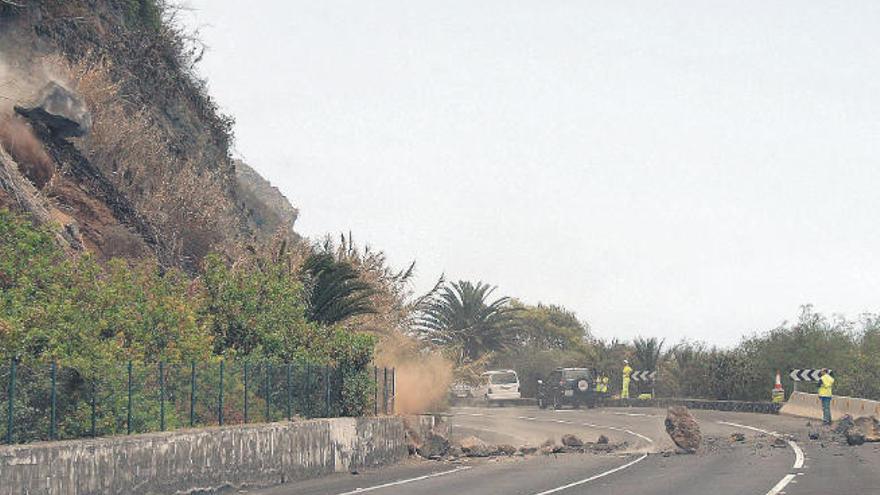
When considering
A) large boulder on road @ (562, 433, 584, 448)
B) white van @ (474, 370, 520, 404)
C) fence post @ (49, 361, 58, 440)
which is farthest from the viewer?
white van @ (474, 370, 520, 404)

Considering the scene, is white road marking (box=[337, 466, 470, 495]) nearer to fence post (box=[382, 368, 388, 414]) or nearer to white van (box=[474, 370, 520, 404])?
fence post (box=[382, 368, 388, 414])

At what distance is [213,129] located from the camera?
5284 cm

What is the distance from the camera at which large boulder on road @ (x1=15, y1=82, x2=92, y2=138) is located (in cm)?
3692

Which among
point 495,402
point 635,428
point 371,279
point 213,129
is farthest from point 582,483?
point 495,402

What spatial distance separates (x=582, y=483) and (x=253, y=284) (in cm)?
1124

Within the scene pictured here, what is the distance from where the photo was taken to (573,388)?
59.4m

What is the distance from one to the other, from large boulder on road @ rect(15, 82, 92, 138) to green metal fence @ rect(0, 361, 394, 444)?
12458 mm

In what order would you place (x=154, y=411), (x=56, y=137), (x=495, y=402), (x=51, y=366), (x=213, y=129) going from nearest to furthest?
(x=51, y=366)
(x=154, y=411)
(x=56, y=137)
(x=213, y=129)
(x=495, y=402)

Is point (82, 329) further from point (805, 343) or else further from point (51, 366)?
point (805, 343)

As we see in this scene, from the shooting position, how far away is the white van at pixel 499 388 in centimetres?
6719

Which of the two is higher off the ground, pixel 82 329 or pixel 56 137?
pixel 56 137

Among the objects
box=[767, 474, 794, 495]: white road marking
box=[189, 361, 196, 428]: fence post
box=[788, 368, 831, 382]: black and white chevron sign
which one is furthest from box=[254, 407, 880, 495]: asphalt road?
box=[788, 368, 831, 382]: black and white chevron sign

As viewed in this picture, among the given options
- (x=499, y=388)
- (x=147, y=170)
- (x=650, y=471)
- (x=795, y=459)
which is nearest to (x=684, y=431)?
(x=795, y=459)

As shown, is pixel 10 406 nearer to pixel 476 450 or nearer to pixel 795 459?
pixel 476 450
